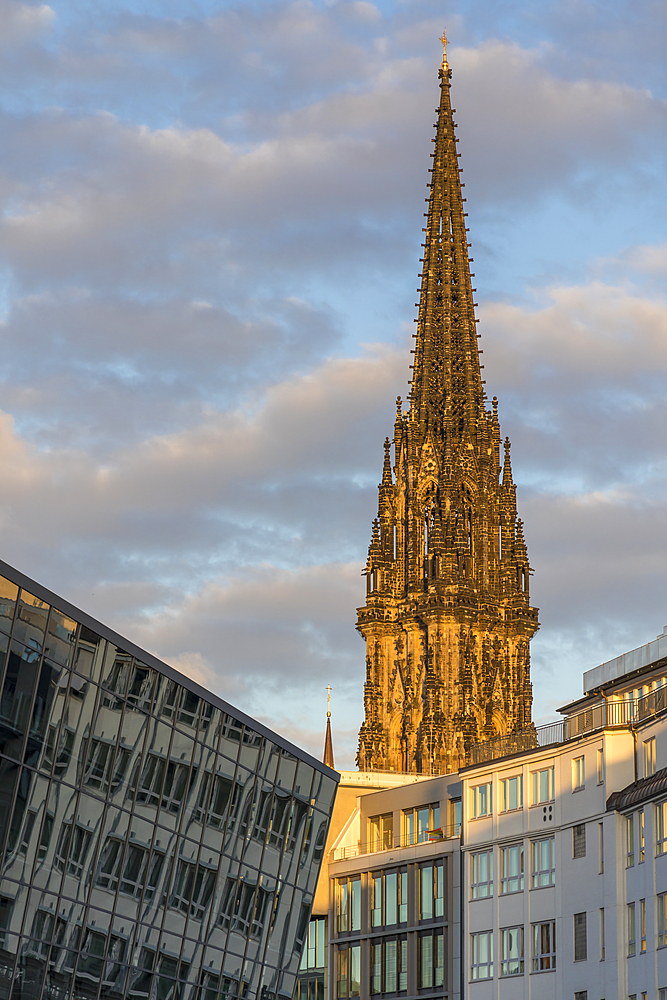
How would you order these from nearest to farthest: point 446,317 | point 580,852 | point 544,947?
1. point 580,852
2. point 544,947
3. point 446,317

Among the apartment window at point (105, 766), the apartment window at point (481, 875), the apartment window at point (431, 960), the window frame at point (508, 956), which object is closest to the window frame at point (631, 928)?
the window frame at point (508, 956)

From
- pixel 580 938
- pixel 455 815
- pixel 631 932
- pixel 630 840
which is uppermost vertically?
pixel 455 815

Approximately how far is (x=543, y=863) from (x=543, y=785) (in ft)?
11.0

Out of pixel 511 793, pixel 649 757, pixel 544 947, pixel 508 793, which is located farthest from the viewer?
pixel 508 793

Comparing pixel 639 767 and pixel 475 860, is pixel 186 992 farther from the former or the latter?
pixel 475 860

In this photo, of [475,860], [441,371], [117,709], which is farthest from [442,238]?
[117,709]

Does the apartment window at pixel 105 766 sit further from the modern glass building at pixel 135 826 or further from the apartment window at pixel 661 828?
the apartment window at pixel 661 828

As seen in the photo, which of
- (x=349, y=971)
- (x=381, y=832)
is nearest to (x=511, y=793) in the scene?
(x=381, y=832)

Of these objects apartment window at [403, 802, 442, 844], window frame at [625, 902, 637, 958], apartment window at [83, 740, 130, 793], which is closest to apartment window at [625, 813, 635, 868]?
window frame at [625, 902, 637, 958]

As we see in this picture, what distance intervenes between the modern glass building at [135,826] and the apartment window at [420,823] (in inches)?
1109

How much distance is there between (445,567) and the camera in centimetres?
16150

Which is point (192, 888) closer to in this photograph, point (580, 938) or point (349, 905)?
point (580, 938)

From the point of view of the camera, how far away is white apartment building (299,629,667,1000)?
78062 mm

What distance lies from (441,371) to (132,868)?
11550 centimetres
